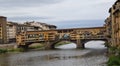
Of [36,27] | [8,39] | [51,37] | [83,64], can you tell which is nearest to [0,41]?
[8,39]

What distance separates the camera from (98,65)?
43.9 meters

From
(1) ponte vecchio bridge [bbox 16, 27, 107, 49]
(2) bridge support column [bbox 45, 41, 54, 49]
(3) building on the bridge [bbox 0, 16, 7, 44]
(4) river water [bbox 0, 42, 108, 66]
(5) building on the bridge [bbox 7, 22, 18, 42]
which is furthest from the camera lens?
(5) building on the bridge [bbox 7, 22, 18, 42]

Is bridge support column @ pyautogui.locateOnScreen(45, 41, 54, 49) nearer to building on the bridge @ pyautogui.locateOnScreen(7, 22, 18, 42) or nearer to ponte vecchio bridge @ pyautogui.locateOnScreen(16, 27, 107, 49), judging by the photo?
ponte vecchio bridge @ pyautogui.locateOnScreen(16, 27, 107, 49)

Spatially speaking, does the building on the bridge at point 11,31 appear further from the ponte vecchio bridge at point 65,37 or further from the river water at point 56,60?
the river water at point 56,60

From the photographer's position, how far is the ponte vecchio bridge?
8669cm

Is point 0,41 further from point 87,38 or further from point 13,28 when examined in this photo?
point 87,38

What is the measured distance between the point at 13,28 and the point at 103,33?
3474cm

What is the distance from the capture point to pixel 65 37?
88.9 metres

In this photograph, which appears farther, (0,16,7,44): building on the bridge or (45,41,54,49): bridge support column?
(0,16,7,44): building on the bridge

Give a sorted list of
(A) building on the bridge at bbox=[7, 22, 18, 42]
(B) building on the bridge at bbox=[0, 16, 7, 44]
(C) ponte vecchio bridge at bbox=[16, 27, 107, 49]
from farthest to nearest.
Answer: (A) building on the bridge at bbox=[7, 22, 18, 42], (B) building on the bridge at bbox=[0, 16, 7, 44], (C) ponte vecchio bridge at bbox=[16, 27, 107, 49]

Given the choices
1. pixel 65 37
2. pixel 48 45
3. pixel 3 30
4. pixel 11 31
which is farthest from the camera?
pixel 11 31

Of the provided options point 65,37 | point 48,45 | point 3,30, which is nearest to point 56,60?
point 48,45

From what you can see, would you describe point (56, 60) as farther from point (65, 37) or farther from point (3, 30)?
point (3, 30)

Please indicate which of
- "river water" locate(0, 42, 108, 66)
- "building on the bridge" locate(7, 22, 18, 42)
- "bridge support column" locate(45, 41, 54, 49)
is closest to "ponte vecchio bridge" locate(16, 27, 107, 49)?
"bridge support column" locate(45, 41, 54, 49)
